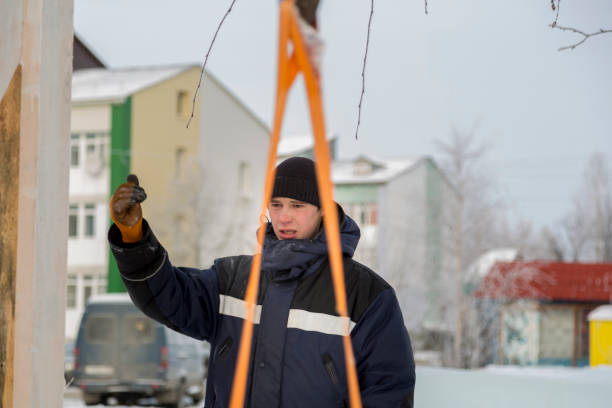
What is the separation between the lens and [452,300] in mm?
19906

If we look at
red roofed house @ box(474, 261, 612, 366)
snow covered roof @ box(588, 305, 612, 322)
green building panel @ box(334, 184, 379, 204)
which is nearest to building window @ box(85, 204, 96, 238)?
green building panel @ box(334, 184, 379, 204)

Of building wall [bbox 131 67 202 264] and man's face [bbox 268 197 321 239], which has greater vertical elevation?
building wall [bbox 131 67 202 264]

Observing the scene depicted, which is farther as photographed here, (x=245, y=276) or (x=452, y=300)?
(x=452, y=300)

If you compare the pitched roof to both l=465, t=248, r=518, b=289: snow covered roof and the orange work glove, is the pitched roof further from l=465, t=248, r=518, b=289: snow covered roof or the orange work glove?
the orange work glove

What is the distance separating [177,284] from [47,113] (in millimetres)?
496

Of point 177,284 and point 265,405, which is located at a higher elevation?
point 177,284

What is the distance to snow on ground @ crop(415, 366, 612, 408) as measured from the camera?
3990 millimetres

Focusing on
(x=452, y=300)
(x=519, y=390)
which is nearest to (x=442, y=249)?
(x=452, y=300)

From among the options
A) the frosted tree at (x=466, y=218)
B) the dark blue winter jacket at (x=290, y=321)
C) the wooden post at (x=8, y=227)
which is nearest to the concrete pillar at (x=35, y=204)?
the wooden post at (x=8, y=227)

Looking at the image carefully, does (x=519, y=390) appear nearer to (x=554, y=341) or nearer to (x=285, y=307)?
(x=285, y=307)

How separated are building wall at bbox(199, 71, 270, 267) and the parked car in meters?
10.9

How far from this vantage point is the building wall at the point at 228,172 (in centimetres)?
2186

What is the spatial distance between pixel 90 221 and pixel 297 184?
22051mm

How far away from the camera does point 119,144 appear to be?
22375 millimetres
